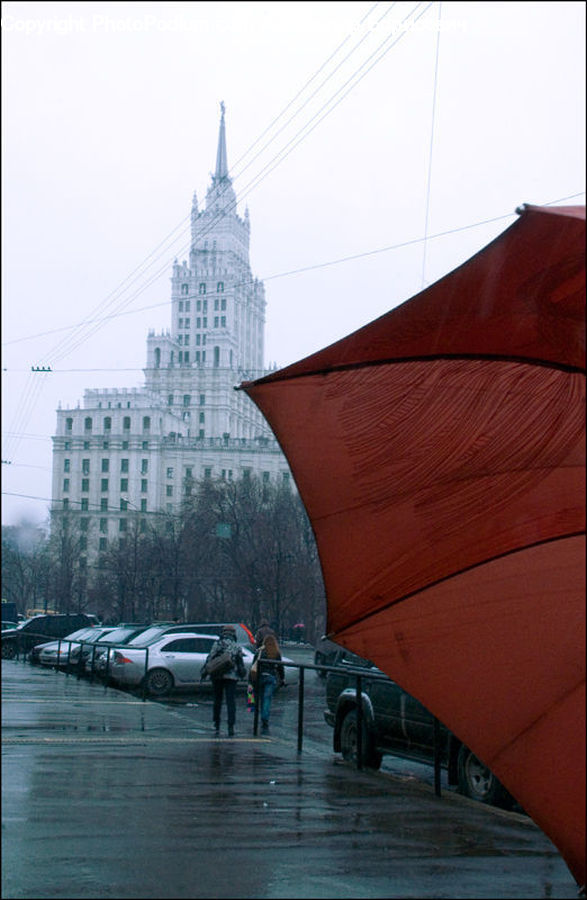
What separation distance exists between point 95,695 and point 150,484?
2601 inches

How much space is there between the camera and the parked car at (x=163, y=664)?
872 inches

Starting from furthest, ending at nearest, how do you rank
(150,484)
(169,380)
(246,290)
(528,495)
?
1. (246,290)
2. (169,380)
3. (150,484)
4. (528,495)

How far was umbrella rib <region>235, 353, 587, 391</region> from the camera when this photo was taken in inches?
188

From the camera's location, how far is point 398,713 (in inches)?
443

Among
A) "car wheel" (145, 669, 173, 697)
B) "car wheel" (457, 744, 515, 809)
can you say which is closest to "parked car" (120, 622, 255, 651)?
"car wheel" (145, 669, 173, 697)

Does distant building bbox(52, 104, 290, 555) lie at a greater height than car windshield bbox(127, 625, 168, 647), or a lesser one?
greater

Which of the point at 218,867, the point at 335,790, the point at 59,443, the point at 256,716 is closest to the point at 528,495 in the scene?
the point at 218,867

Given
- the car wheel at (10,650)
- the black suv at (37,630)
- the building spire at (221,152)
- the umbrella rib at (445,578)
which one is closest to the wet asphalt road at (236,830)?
the umbrella rib at (445,578)

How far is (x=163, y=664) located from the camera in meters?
22.4

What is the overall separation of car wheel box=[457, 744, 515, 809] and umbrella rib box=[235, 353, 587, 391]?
15.6ft

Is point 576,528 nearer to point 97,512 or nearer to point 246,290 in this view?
point 97,512

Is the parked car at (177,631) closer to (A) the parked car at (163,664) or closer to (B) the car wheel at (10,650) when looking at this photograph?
(A) the parked car at (163,664)

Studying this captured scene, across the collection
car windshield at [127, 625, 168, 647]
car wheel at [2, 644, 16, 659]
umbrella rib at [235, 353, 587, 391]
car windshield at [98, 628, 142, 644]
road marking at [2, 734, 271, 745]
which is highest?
umbrella rib at [235, 353, 587, 391]

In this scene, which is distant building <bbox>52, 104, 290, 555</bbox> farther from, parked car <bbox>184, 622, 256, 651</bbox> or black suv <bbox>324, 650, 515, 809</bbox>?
black suv <bbox>324, 650, 515, 809</bbox>
